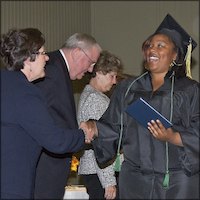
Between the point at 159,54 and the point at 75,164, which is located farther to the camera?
the point at 75,164

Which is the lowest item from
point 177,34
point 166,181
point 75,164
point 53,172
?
point 75,164

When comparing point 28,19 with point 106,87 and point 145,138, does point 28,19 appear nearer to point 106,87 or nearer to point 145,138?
point 106,87

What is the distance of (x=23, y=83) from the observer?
8.68ft

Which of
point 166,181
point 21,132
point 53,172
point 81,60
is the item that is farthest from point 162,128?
point 81,60

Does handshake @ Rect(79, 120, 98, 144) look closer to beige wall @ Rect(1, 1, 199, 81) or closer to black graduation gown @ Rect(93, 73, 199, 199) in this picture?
black graduation gown @ Rect(93, 73, 199, 199)

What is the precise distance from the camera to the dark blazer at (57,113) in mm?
3189

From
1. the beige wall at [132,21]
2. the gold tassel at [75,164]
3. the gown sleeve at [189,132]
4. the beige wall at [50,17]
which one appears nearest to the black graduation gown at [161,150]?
the gown sleeve at [189,132]

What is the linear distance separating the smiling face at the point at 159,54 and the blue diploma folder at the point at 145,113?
9.8 inches

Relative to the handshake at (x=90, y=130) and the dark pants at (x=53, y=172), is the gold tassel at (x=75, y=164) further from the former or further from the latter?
the handshake at (x=90, y=130)

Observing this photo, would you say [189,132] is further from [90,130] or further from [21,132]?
[21,132]

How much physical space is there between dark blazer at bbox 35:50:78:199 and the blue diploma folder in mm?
553

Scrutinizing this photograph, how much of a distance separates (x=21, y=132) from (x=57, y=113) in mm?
602

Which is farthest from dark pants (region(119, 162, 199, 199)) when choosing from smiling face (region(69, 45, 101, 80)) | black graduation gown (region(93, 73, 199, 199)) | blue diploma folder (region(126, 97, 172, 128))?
smiling face (region(69, 45, 101, 80))

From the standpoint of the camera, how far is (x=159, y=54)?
2.92 meters
